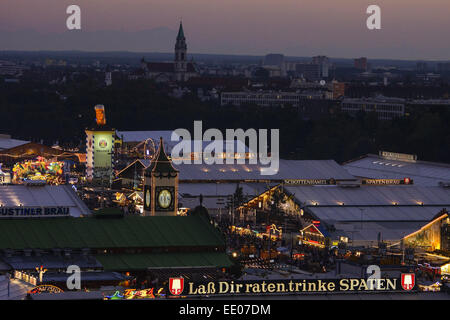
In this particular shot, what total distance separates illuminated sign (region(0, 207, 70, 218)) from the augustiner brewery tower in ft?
25.2

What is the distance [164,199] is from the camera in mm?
63844

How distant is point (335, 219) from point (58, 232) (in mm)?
21857

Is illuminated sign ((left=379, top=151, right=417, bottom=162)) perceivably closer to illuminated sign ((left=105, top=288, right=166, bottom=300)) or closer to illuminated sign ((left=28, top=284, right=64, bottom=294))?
illuminated sign ((left=28, top=284, right=64, bottom=294))

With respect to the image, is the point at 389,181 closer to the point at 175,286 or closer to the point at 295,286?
the point at 295,286

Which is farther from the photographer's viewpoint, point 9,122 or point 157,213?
point 9,122

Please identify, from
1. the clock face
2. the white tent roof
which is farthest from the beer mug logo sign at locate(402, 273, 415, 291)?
the white tent roof

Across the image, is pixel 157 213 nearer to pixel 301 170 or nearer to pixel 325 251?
pixel 325 251

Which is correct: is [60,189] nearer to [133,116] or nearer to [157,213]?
[157,213]

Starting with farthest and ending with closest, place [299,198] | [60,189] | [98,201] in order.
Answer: [98,201] < [299,198] < [60,189]

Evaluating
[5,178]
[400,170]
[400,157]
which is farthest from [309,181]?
[400,157]

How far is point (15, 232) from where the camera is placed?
53250mm

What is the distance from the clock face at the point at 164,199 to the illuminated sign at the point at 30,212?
803cm

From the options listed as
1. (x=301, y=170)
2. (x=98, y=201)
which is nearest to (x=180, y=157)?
(x=301, y=170)
